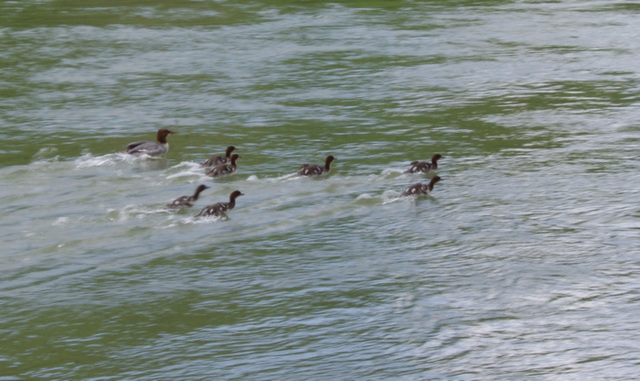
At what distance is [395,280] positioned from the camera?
28.5 feet

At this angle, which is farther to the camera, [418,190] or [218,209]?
[418,190]

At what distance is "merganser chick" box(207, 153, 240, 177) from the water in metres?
0.09

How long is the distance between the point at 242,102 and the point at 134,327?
6586 millimetres

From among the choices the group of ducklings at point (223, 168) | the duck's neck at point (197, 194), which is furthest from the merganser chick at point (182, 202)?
the duck's neck at point (197, 194)

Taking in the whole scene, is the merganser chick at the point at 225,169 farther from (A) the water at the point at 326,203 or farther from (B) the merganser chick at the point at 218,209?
(B) the merganser chick at the point at 218,209

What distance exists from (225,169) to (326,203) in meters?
1.31

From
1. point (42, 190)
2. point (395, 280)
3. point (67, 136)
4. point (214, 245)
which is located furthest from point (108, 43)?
point (395, 280)

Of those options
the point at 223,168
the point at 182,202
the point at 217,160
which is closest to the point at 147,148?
the point at 217,160

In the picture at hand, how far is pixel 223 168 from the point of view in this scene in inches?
454

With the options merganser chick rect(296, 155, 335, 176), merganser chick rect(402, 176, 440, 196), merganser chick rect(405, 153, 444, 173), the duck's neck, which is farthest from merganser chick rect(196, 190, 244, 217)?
merganser chick rect(405, 153, 444, 173)

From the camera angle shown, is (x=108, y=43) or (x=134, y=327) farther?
(x=108, y=43)

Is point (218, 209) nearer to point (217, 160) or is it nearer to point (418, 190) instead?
point (217, 160)

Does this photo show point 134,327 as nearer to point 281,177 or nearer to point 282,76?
point 281,177

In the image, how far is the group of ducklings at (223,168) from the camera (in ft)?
34.1
